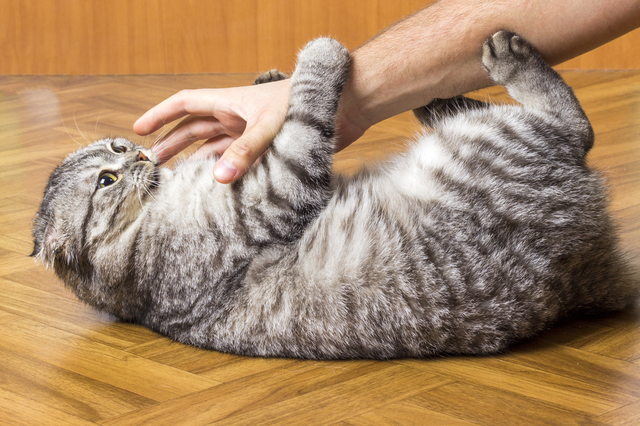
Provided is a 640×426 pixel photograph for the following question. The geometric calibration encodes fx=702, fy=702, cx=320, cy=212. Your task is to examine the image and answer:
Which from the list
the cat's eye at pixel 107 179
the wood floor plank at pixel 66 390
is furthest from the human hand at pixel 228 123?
the wood floor plank at pixel 66 390

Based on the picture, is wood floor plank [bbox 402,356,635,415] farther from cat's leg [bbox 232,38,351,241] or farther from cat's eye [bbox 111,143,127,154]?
cat's eye [bbox 111,143,127,154]

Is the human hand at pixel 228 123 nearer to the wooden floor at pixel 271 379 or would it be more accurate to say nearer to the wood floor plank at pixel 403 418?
the wooden floor at pixel 271 379

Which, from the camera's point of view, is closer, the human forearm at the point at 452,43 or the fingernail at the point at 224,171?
the fingernail at the point at 224,171

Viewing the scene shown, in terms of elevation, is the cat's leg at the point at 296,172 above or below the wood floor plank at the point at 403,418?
above

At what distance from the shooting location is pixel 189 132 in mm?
1842

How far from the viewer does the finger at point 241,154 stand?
4.79 ft

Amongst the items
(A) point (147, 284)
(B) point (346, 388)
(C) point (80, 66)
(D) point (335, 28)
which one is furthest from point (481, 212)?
(C) point (80, 66)

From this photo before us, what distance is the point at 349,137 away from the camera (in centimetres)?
185

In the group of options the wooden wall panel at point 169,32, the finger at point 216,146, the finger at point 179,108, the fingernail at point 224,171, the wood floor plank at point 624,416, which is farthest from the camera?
the wooden wall panel at point 169,32

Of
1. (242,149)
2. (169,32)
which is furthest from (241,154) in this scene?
(169,32)

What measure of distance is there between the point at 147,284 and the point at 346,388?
0.49 meters

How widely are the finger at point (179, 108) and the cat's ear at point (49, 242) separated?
369 millimetres

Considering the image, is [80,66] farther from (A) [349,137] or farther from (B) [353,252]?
(B) [353,252]

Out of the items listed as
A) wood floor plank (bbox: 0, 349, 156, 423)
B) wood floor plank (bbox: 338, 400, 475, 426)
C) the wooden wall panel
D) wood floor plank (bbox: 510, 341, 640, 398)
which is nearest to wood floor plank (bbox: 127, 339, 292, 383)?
wood floor plank (bbox: 0, 349, 156, 423)
